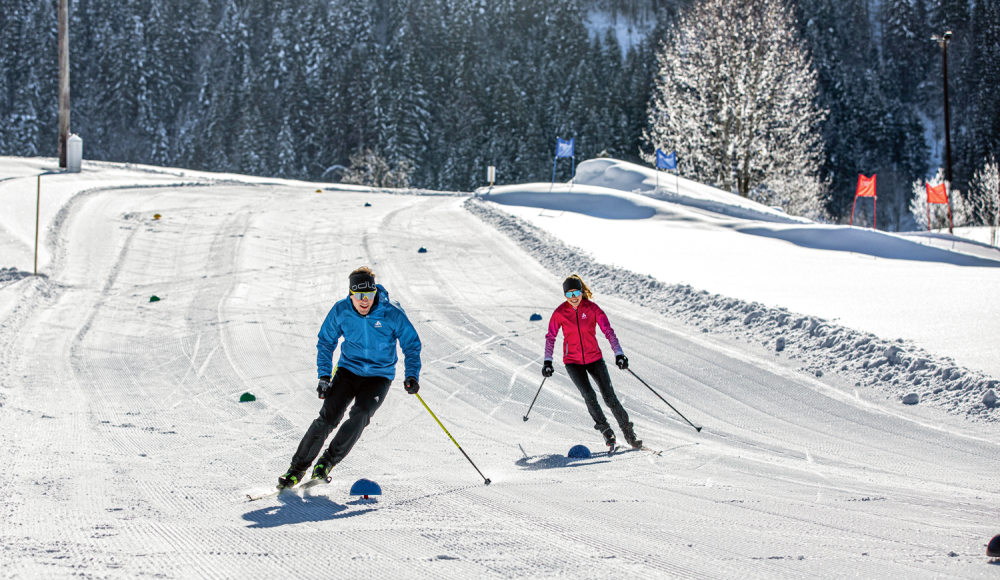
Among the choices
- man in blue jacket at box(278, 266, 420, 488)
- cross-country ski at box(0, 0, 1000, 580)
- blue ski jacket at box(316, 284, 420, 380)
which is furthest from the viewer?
blue ski jacket at box(316, 284, 420, 380)

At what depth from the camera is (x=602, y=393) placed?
702cm

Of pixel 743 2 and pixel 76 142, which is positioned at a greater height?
pixel 743 2

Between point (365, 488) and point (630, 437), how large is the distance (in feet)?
9.09

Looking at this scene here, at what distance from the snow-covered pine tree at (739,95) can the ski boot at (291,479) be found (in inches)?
1200

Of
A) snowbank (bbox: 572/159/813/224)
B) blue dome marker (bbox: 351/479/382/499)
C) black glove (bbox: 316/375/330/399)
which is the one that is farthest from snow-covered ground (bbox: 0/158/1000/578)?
snowbank (bbox: 572/159/813/224)

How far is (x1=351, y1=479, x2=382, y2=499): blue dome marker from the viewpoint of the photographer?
5203 mm

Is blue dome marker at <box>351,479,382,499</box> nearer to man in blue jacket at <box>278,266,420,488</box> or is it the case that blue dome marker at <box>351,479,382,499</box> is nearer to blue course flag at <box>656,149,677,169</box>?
man in blue jacket at <box>278,266,420,488</box>

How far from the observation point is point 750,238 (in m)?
19.2

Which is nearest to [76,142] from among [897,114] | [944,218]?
[944,218]

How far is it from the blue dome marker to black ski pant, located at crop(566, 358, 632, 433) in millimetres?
2488

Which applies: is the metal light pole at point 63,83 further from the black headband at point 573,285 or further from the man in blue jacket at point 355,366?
the man in blue jacket at point 355,366

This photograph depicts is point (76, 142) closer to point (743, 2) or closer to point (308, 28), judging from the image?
point (743, 2)

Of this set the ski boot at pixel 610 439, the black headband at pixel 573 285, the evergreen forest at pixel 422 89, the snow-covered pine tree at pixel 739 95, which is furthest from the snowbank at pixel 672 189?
the evergreen forest at pixel 422 89

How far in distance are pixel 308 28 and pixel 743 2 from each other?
260ft
